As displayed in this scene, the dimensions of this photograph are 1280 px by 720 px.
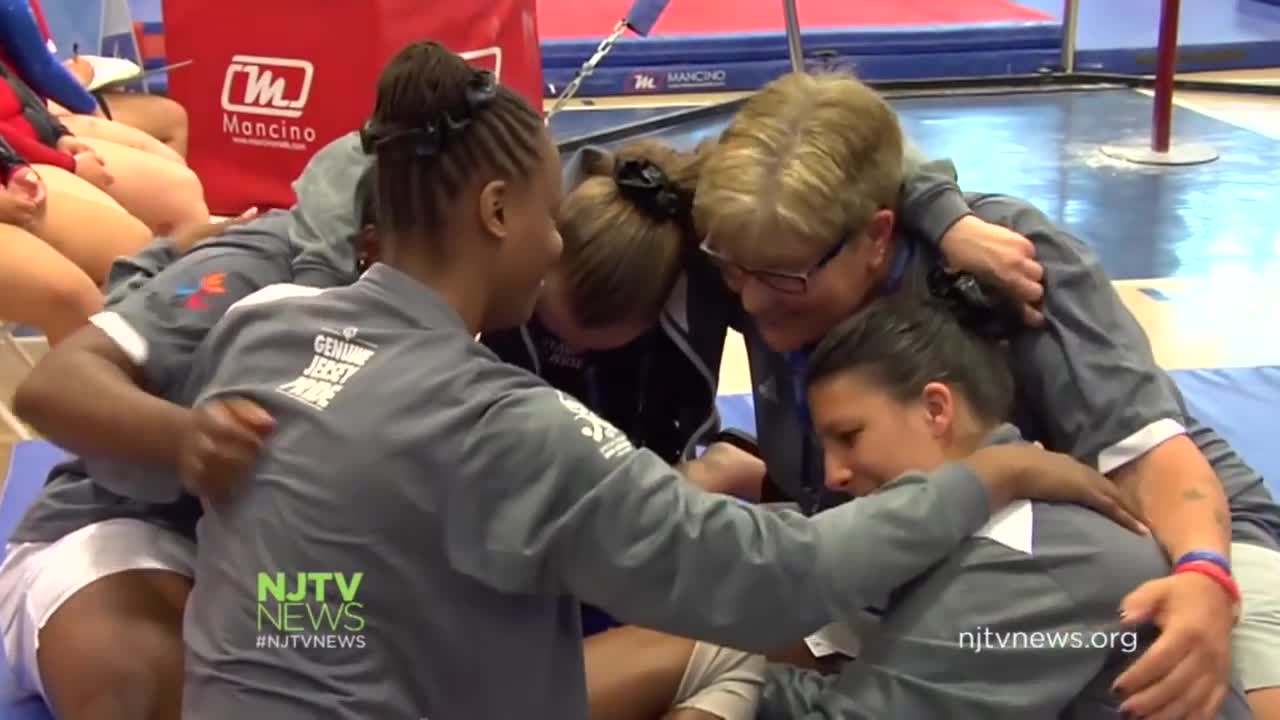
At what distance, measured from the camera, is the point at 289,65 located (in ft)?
12.4

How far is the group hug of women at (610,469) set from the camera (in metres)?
1.27

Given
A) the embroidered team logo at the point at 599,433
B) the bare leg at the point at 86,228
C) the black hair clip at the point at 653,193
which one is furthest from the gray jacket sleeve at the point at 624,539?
the bare leg at the point at 86,228

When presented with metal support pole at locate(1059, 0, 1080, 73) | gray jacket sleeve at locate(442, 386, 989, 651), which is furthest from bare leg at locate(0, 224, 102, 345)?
metal support pole at locate(1059, 0, 1080, 73)

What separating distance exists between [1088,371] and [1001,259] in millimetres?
157

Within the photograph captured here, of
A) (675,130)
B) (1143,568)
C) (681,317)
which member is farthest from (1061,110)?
(1143,568)

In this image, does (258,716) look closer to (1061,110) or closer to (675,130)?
(675,130)

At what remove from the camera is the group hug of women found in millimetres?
1272

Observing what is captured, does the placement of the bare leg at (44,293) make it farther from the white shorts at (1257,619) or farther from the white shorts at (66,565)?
the white shorts at (1257,619)

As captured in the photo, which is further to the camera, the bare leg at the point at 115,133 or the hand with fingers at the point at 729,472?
the bare leg at the point at 115,133

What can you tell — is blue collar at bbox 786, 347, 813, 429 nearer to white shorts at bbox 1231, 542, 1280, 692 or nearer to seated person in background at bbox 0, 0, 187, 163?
white shorts at bbox 1231, 542, 1280, 692

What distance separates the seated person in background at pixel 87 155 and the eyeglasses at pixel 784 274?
1.92 m

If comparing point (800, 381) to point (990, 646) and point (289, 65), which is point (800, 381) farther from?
point (289, 65)

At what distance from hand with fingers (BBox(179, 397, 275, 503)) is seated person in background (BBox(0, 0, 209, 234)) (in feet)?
6.63

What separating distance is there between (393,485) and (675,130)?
4361mm
